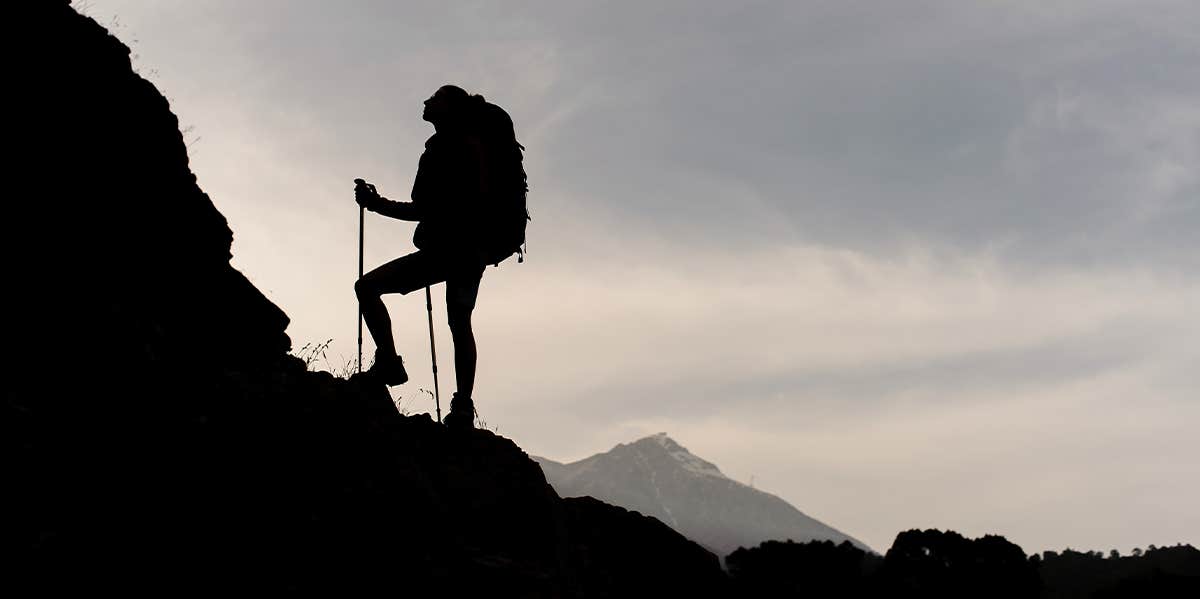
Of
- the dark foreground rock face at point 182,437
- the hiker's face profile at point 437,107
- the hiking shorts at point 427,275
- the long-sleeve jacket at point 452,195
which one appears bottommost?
the dark foreground rock face at point 182,437

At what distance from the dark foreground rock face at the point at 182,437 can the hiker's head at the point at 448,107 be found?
2.26 meters

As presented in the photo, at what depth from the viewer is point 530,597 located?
693 centimetres

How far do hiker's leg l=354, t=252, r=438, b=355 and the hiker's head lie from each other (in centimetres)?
126

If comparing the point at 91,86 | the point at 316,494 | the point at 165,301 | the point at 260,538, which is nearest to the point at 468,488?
the point at 316,494

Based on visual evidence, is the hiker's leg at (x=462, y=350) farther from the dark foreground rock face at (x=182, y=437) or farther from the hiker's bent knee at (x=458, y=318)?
the dark foreground rock face at (x=182, y=437)

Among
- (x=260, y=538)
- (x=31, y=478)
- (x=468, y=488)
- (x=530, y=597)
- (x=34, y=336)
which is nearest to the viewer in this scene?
(x=31, y=478)

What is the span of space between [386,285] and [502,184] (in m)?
1.40

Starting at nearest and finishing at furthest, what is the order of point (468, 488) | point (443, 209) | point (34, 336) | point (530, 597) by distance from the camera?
point (34, 336), point (530, 597), point (468, 488), point (443, 209)

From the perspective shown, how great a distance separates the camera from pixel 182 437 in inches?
247

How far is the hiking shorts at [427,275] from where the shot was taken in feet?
29.9

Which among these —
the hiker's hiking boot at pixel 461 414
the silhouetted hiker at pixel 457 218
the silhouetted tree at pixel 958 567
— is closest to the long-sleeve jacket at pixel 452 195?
the silhouetted hiker at pixel 457 218

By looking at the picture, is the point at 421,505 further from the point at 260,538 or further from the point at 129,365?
the point at 129,365

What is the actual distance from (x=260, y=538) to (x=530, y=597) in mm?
1914

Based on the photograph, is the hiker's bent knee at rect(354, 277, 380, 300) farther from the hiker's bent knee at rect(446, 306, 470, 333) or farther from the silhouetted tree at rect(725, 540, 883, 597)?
the silhouetted tree at rect(725, 540, 883, 597)
